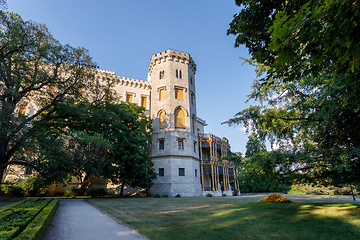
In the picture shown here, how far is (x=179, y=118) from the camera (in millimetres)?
30531

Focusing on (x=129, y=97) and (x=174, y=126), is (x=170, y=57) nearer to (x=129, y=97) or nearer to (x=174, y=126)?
(x=129, y=97)

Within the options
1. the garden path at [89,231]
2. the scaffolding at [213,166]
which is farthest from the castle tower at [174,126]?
the garden path at [89,231]

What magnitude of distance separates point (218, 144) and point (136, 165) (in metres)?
18.4

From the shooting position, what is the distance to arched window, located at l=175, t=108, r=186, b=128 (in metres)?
30.2

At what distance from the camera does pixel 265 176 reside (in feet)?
→ 35.4

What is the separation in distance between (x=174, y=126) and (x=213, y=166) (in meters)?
9.66

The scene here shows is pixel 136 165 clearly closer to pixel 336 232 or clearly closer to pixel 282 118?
pixel 282 118

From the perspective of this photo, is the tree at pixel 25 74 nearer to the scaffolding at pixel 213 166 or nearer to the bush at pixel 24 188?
the bush at pixel 24 188

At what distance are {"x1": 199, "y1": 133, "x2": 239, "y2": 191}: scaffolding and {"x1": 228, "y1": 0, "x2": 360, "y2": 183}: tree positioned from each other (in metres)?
20.5

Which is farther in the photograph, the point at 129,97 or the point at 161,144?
the point at 129,97

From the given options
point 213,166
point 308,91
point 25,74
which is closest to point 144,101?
point 213,166

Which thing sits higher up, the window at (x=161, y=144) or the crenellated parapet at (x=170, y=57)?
the crenellated parapet at (x=170, y=57)

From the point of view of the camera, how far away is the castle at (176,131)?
2809cm

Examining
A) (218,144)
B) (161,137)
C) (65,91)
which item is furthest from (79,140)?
(218,144)
